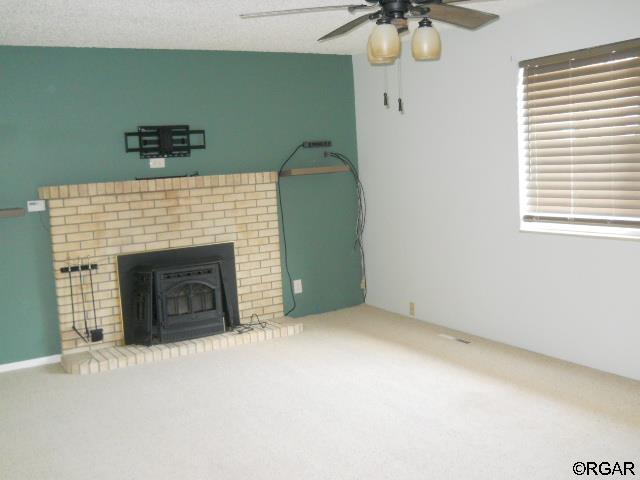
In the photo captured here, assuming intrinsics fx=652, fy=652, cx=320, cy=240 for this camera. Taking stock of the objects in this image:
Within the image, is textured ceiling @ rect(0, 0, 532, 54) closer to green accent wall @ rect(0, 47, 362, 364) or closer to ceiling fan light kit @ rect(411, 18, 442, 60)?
green accent wall @ rect(0, 47, 362, 364)

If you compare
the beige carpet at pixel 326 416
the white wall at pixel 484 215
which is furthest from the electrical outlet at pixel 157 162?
the white wall at pixel 484 215

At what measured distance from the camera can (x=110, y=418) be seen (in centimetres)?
363

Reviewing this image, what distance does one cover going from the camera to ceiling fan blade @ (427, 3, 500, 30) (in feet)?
8.19

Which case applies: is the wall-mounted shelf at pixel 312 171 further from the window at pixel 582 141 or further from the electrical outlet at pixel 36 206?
the electrical outlet at pixel 36 206

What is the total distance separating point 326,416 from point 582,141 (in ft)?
7.31

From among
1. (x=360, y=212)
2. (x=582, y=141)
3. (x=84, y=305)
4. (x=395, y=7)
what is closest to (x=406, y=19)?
(x=395, y=7)

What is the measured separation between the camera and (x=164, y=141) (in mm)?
4977

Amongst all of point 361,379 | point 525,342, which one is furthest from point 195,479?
point 525,342

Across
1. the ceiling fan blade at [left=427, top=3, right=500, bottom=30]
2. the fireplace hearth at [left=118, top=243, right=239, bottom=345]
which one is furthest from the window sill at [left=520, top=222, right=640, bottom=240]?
the fireplace hearth at [left=118, top=243, right=239, bottom=345]

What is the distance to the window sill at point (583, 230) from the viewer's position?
3.73 meters

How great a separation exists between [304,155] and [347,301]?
139 centimetres

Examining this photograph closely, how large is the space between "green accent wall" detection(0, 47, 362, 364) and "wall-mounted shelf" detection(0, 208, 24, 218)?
145 millimetres

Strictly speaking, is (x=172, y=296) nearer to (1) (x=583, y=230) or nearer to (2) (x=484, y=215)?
(2) (x=484, y=215)

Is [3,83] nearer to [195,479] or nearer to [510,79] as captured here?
[195,479]
